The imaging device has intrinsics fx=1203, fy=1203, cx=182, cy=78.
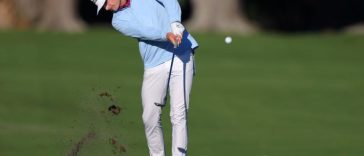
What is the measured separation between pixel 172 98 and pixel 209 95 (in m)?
12.6

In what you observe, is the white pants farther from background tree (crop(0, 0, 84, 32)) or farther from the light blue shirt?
background tree (crop(0, 0, 84, 32))

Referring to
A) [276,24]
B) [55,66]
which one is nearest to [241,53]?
[55,66]

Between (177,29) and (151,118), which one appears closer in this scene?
(177,29)

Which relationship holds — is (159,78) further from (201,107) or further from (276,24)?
(276,24)

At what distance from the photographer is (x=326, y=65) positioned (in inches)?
1086

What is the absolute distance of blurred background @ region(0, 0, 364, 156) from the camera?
51.7 feet


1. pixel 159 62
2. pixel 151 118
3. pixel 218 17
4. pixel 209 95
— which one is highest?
pixel 159 62

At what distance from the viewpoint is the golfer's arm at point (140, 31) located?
1005 centimetres

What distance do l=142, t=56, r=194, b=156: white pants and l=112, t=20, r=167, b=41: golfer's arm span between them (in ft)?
1.16

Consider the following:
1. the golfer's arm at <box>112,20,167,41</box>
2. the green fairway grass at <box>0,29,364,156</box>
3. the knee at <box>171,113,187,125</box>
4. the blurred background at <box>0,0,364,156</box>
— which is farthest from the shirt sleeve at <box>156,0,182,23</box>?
the green fairway grass at <box>0,29,364,156</box>

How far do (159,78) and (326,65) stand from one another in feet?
57.7

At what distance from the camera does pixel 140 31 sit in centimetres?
1012

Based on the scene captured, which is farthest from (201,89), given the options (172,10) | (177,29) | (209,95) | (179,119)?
(177,29)

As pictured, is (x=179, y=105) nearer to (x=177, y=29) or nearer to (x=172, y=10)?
(x=177, y=29)
